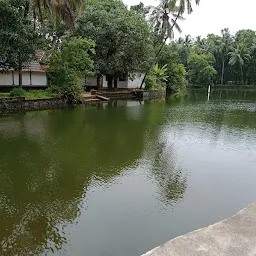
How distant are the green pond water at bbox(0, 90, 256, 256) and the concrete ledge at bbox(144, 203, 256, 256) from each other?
44.9 inches

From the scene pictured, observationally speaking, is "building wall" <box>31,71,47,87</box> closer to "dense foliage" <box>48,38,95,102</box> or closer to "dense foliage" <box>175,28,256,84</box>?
"dense foliage" <box>48,38,95,102</box>

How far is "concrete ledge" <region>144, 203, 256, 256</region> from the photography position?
135 inches

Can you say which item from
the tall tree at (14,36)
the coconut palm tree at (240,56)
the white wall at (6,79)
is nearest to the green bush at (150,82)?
the white wall at (6,79)

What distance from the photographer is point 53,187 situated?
6.84m

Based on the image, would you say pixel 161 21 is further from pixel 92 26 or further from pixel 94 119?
pixel 94 119

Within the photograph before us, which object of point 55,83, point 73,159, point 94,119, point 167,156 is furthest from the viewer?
point 55,83

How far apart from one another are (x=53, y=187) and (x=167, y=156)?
4.06 meters

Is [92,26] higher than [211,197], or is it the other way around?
[92,26]

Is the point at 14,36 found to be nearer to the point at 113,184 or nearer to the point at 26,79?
the point at 26,79

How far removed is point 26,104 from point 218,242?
1651 centimetres

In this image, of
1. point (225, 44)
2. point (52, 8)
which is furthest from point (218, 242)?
point (225, 44)

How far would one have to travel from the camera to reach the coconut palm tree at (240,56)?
174 ft

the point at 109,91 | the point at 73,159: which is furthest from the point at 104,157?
the point at 109,91

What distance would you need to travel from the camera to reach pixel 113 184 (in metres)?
7.12
